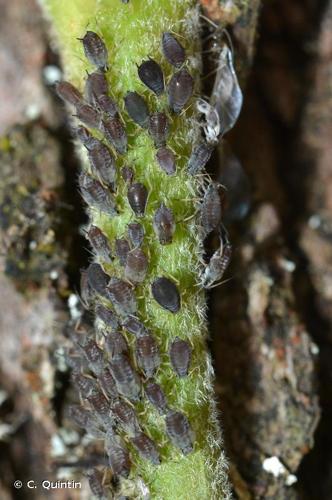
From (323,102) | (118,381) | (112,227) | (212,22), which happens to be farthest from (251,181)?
(118,381)

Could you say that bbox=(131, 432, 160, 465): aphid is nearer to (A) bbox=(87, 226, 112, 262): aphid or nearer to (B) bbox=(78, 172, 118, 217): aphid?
(A) bbox=(87, 226, 112, 262): aphid

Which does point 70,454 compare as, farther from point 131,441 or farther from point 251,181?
point 251,181

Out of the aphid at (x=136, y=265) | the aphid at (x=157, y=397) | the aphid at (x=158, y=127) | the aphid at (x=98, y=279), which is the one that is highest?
the aphid at (x=158, y=127)

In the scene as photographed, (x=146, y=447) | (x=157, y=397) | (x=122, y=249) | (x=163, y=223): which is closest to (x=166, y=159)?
(x=163, y=223)

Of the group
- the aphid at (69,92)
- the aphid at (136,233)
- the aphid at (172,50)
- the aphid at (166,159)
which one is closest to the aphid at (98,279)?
the aphid at (136,233)

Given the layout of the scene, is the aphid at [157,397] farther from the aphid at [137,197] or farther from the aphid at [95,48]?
the aphid at [95,48]

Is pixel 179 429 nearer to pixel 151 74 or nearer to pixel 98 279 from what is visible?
pixel 98 279

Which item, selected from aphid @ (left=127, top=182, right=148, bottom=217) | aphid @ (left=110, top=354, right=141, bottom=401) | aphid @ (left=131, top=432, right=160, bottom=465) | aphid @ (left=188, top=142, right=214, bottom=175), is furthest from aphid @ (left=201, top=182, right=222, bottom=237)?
aphid @ (left=131, top=432, right=160, bottom=465)
